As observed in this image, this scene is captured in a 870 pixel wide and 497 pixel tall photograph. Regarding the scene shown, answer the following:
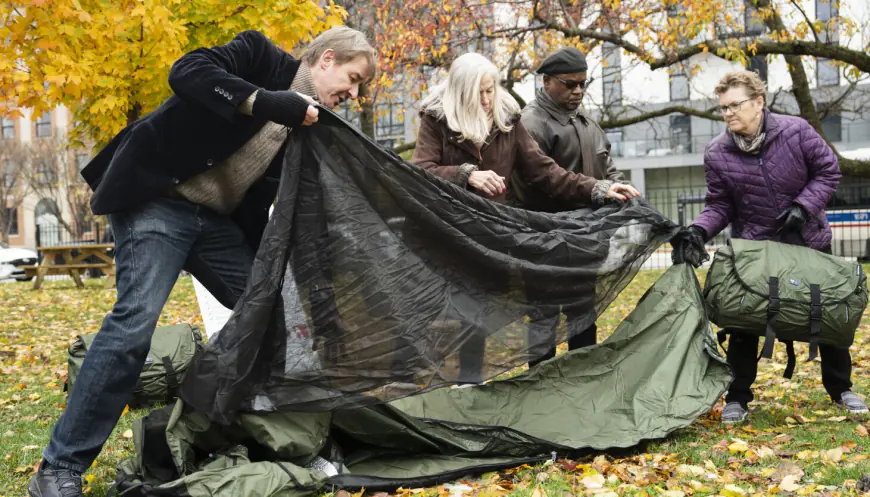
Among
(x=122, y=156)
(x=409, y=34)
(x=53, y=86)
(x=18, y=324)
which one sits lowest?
(x=18, y=324)

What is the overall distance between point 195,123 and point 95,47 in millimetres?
5963

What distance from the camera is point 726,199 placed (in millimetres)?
4652

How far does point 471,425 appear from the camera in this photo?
385cm

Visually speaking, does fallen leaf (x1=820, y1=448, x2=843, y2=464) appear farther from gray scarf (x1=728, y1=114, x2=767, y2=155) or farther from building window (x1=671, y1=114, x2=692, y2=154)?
building window (x1=671, y1=114, x2=692, y2=154)

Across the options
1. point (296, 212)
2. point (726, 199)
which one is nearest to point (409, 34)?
point (726, 199)

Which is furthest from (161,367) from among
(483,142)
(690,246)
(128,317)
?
(690,246)

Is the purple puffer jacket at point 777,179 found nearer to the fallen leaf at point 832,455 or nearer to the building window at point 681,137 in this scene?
the fallen leaf at point 832,455

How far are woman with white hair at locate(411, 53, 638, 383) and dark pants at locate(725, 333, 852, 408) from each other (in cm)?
98

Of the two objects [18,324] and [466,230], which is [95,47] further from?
[466,230]

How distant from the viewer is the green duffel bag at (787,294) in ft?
13.6

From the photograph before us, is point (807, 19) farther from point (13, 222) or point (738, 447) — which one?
point (13, 222)

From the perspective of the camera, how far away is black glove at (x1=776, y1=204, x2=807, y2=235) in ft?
14.2

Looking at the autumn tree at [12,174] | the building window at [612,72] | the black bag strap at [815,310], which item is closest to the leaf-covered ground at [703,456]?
the black bag strap at [815,310]

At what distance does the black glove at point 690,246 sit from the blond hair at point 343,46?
195cm
